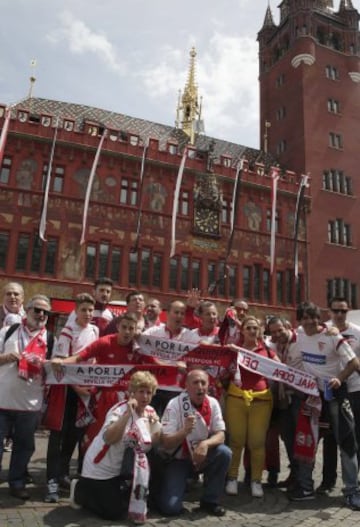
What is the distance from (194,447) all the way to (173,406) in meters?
0.47

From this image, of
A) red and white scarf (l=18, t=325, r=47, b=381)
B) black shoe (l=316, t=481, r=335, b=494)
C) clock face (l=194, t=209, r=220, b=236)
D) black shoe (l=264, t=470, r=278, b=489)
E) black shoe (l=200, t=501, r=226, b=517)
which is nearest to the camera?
black shoe (l=200, t=501, r=226, b=517)

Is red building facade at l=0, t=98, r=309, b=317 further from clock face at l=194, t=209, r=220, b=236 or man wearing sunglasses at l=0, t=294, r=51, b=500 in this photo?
man wearing sunglasses at l=0, t=294, r=51, b=500

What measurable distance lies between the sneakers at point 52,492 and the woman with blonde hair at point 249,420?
76.8 inches

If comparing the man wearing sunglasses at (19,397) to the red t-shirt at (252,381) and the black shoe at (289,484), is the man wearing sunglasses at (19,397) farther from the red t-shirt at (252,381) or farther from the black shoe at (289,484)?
the black shoe at (289,484)

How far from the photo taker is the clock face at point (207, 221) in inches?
1001

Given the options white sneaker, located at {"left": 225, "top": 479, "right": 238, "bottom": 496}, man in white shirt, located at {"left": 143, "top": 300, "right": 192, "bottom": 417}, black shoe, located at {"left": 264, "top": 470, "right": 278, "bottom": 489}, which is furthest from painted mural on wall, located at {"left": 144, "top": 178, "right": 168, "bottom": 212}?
white sneaker, located at {"left": 225, "top": 479, "right": 238, "bottom": 496}

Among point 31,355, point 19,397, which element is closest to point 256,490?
point 19,397

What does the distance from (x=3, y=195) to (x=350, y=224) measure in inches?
844

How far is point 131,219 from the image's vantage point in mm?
24062

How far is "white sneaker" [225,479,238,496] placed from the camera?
5.33 m

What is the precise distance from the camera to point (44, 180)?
75.2 feet

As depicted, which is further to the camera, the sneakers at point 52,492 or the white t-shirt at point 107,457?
the sneakers at point 52,492

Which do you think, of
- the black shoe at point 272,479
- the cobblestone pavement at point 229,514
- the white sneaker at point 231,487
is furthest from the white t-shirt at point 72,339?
the black shoe at point 272,479

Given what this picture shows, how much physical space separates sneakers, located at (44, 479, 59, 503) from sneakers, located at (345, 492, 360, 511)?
3.19m
